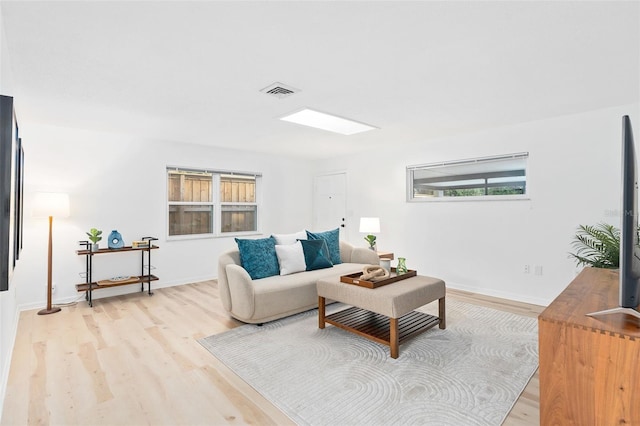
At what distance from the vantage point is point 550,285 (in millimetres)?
3922

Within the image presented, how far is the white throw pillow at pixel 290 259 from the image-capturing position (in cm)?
379

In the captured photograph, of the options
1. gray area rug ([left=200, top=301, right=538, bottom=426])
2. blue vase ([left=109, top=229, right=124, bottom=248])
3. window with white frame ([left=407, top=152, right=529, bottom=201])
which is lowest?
gray area rug ([left=200, top=301, right=538, bottom=426])

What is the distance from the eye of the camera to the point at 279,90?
291 cm

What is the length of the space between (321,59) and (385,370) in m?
2.29

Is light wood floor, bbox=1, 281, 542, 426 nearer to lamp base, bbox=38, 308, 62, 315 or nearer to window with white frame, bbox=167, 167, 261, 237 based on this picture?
lamp base, bbox=38, 308, 62, 315

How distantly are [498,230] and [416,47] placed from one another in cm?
307

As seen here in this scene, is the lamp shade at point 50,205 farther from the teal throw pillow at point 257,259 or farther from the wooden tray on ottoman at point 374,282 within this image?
the wooden tray on ottoman at point 374,282

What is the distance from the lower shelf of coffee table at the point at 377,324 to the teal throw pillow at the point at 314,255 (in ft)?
2.51

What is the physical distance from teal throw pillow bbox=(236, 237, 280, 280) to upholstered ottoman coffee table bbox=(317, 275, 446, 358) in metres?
0.75

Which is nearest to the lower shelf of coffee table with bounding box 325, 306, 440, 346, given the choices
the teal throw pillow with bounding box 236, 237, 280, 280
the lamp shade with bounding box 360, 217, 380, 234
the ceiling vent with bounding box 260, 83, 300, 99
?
the teal throw pillow with bounding box 236, 237, 280, 280

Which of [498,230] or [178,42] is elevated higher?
[178,42]

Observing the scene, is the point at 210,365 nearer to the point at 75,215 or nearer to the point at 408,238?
the point at 75,215

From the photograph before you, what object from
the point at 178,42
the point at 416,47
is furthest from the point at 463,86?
the point at 178,42

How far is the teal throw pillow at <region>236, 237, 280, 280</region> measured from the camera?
3584 millimetres
